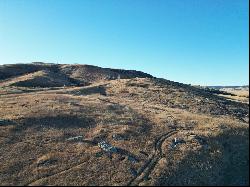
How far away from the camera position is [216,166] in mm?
42906

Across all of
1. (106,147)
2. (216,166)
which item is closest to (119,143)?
(106,147)

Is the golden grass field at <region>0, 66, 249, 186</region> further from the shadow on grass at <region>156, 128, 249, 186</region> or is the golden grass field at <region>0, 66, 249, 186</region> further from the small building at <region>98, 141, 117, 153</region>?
the small building at <region>98, 141, 117, 153</region>

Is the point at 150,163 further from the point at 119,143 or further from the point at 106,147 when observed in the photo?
the point at 119,143

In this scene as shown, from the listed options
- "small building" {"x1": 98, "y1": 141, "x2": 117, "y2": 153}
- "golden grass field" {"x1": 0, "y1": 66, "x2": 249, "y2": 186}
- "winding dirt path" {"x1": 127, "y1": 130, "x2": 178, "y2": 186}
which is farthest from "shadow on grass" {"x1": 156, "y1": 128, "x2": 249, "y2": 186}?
"small building" {"x1": 98, "y1": 141, "x2": 117, "y2": 153}

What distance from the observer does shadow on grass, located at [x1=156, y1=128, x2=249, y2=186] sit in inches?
1563

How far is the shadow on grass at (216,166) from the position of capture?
130 ft

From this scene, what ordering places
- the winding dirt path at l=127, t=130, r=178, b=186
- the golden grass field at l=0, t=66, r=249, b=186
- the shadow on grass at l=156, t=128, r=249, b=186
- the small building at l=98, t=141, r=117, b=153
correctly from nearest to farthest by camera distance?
1. the winding dirt path at l=127, t=130, r=178, b=186
2. the golden grass field at l=0, t=66, r=249, b=186
3. the shadow on grass at l=156, t=128, r=249, b=186
4. the small building at l=98, t=141, r=117, b=153

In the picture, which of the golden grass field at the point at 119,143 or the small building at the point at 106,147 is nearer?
the golden grass field at the point at 119,143

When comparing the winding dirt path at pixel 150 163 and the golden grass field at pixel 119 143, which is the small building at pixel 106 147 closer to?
the golden grass field at pixel 119 143

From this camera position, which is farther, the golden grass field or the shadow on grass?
the shadow on grass

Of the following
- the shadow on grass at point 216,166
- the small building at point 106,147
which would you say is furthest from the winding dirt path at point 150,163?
the small building at point 106,147

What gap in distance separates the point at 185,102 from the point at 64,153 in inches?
1500

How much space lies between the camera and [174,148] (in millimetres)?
46562

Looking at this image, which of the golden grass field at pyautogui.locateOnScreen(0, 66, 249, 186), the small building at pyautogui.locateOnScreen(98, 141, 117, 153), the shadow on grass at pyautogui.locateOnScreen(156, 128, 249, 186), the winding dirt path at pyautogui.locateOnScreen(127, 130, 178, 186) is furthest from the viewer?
the small building at pyautogui.locateOnScreen(98, 141, 117, 153)
